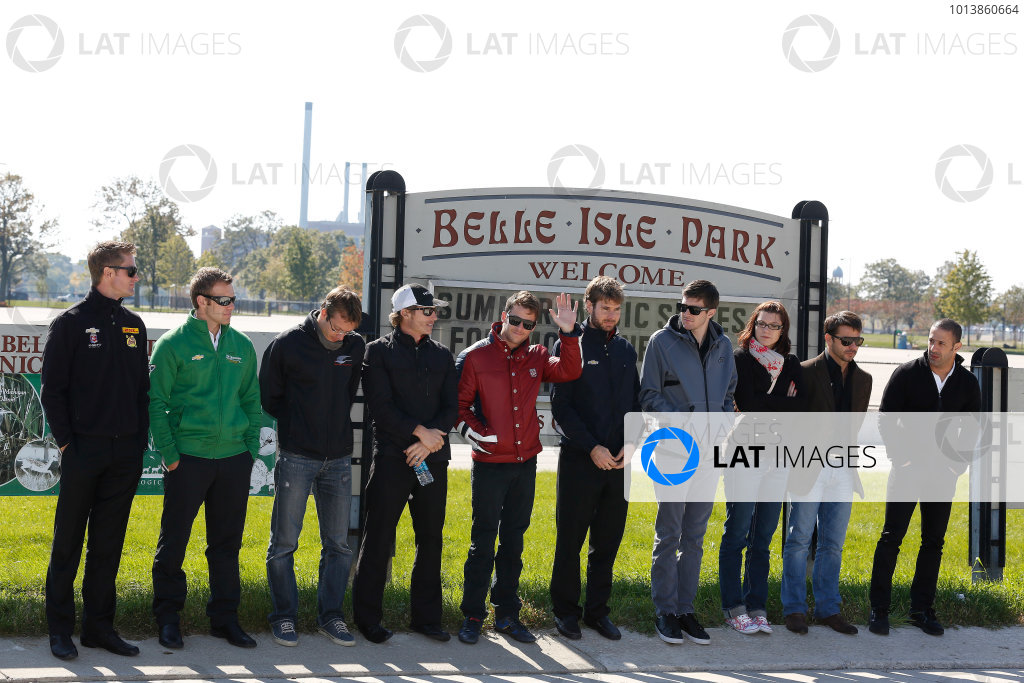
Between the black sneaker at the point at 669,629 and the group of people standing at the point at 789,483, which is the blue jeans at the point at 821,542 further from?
the black sneaker at the point at 669,629

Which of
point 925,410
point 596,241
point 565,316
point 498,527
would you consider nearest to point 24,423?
point 498,527

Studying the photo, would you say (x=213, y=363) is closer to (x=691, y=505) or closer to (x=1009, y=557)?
(x=691, y=505)

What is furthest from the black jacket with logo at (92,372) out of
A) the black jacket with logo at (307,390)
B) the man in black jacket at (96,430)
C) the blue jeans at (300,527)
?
the blue jeans at (300,527)

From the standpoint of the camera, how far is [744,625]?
17.9 feet

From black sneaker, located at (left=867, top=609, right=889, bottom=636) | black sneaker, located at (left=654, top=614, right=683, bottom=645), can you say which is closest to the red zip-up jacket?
black sneaker, located at (left=654, top=614, right=683, bottom=645)

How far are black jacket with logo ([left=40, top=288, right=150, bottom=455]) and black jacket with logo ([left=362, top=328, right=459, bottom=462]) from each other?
116 centimetres

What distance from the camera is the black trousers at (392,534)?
4.94 m

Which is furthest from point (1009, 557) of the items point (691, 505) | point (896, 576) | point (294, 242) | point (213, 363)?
point (294, 242)

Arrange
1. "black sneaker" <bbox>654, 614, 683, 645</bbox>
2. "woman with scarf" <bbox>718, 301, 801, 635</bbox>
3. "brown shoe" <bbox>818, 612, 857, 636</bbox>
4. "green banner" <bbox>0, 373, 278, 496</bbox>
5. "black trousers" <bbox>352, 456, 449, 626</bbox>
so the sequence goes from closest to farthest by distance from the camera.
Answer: "black trousers" <bbox>352, 456, 449, 626</bbox> → "black sneaker" <bbox>654, 614, 683, 645</bbox> → "woman with scarf" <bbox>718, 301, 801, 635</bbox> → "brown shoe" <bbox>818, 612, 857, 636</bbox> → "green banner" <bbox>0, 373, 278, 496</bbox>

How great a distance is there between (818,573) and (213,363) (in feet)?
12.1

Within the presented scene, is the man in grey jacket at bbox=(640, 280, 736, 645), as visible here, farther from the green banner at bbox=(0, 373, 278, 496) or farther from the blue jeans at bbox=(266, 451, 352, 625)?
the green banner at bbox=(0, 373, 278, 496)

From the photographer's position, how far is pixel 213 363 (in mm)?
4719

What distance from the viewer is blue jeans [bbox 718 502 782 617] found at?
5461 mm

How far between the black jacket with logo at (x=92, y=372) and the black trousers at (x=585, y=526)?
2.26m
